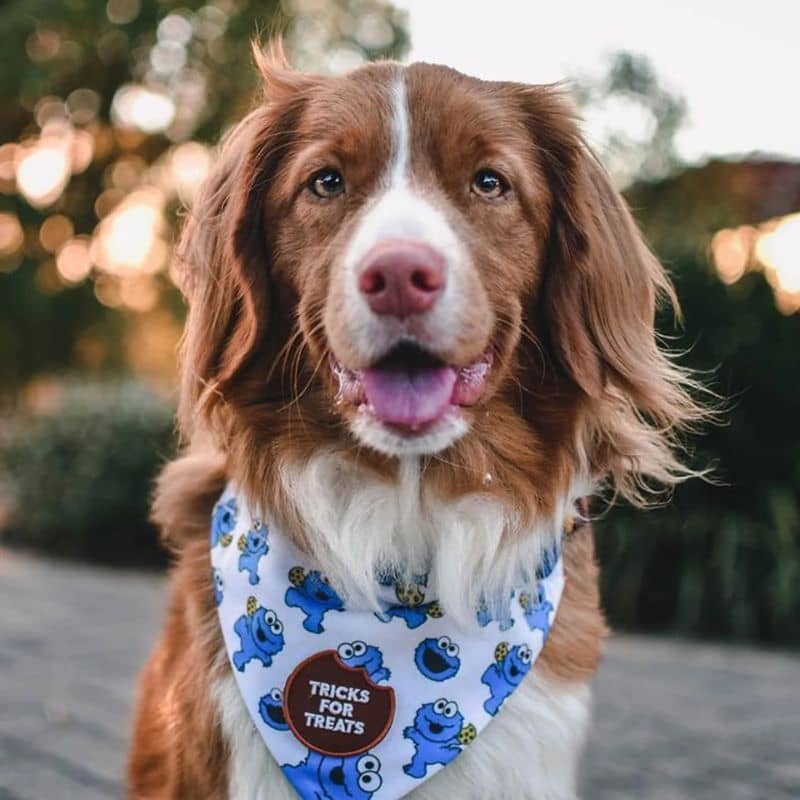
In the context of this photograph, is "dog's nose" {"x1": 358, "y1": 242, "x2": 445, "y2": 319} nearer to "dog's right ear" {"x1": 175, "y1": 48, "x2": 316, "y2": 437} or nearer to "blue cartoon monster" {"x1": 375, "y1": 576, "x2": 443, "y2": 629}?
"dog's right ear" {"x1": 175, "y1": 48, "x2": 316, "y2": 437}

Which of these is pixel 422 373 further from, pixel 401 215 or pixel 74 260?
pixel 74 260

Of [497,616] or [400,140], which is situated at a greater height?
[400,140]

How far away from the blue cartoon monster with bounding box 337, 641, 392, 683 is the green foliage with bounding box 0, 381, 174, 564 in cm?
765

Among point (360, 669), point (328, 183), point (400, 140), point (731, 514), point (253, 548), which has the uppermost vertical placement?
point (400, 140)

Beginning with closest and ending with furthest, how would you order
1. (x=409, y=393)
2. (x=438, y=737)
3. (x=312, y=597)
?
(x=409, y=393)
(x=438, y=737)
(x=312, y=597)

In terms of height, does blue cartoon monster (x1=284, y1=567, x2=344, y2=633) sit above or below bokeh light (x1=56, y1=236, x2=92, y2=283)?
below

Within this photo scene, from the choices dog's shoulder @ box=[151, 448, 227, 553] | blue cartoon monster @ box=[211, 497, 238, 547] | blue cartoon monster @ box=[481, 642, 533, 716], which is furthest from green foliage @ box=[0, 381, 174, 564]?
blue cartoon monster @ box=[481, 642, 533, 716]

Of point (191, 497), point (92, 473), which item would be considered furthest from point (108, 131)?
point (191, 497)

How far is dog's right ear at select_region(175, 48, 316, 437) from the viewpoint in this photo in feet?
9.80

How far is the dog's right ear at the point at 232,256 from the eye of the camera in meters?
2.99

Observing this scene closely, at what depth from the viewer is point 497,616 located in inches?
116

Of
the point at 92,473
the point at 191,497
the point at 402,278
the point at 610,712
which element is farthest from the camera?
the point at 92,473

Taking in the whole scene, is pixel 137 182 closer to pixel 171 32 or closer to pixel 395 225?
pixel 171 32

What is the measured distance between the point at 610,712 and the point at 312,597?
→ 303cm
